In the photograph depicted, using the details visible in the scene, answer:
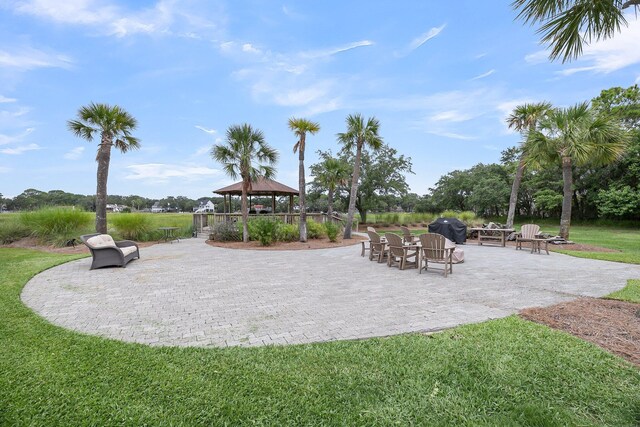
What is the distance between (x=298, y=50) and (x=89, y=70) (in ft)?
26.1

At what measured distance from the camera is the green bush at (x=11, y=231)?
1212 centimetres

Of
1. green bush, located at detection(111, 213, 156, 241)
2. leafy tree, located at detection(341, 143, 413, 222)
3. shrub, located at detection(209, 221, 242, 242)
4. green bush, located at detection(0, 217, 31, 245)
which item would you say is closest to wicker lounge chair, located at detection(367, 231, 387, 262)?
shrub, located at detection(209, 221, 242, 242)

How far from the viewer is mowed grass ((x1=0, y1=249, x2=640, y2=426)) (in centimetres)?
194

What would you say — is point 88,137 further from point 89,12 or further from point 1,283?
point 1,283

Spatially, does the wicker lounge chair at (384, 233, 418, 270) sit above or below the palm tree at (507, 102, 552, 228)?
below

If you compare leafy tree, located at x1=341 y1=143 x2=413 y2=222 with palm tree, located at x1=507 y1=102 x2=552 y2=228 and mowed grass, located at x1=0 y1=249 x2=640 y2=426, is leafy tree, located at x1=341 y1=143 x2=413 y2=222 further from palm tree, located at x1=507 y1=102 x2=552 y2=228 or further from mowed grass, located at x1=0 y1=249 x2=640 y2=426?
mowed grass, located at x1=0 y1=249 x2=640 y2=426

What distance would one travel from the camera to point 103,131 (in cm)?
1215

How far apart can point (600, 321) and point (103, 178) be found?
1581 cm

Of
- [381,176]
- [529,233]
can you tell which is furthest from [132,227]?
[381,176]

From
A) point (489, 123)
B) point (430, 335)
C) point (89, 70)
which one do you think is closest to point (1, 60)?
point (89, 70)

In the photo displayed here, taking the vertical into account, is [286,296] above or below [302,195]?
below

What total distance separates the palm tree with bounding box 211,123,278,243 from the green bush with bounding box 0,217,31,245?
8967 millimetres

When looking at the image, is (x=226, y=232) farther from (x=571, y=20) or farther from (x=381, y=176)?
(x=381, y=176)

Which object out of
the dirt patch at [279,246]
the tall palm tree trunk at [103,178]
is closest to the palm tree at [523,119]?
the dirt patch at [279,246]
